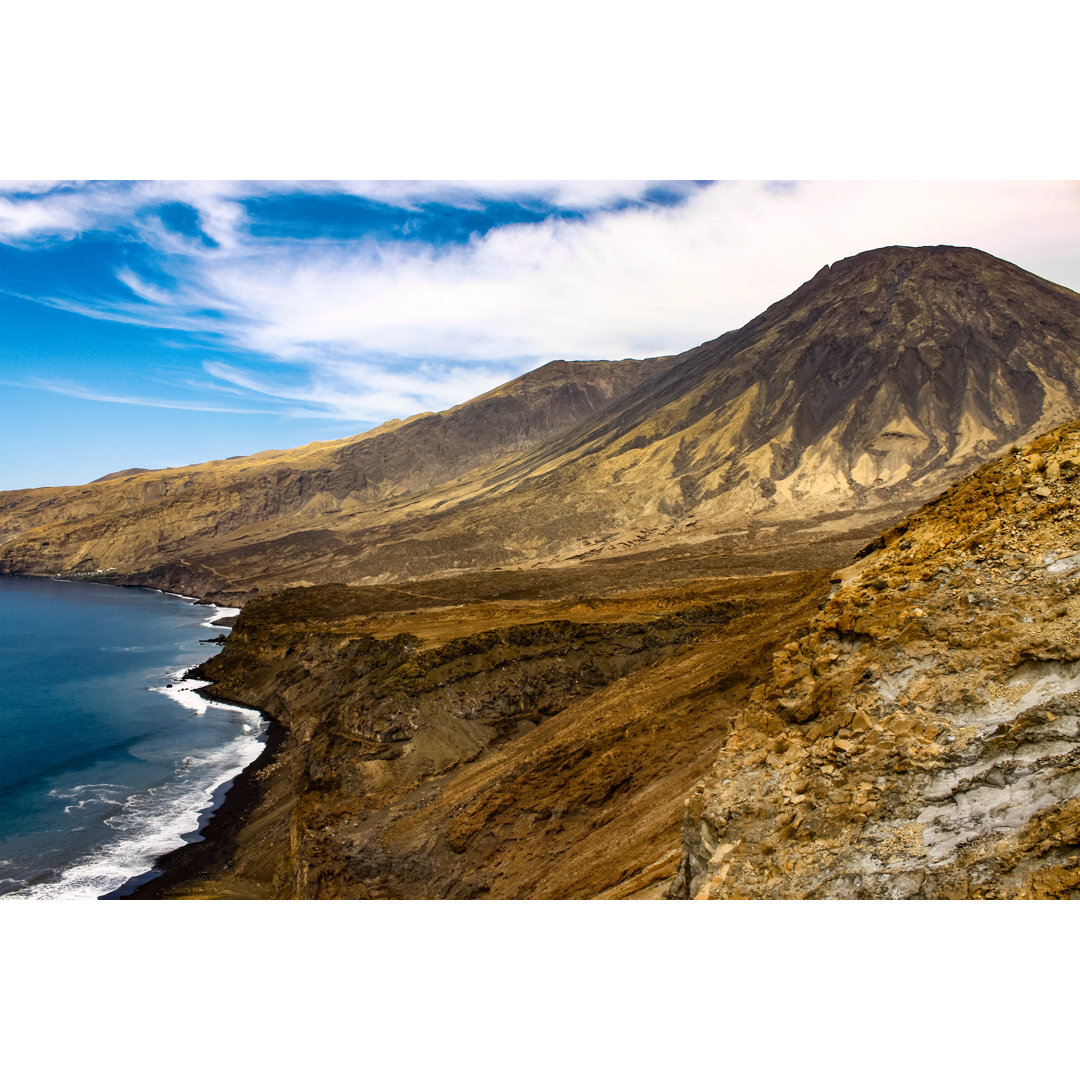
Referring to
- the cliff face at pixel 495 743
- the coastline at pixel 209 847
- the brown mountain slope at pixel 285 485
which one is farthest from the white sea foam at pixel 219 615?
the brown mountain slope at pixel 285 485

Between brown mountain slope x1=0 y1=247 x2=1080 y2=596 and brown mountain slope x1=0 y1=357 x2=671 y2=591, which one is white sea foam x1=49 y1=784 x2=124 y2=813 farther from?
brown mountain slope x1=0 y1=357 x2=671 y2=591

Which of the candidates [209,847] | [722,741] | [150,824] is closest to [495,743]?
[209,847]

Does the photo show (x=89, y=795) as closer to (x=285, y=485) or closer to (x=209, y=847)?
(x=209, y=847)

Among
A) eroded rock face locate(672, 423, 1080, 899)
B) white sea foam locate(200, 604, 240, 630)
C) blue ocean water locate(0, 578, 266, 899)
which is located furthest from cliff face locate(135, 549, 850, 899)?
white sea foam locate(200, 604, 240, 630)

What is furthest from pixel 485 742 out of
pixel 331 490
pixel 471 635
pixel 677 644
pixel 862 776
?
pixel 331 490

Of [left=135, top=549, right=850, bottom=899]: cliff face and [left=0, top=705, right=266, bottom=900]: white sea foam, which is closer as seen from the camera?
Result: [left=135, top=549, right=850, bottom=899]: cliff face
